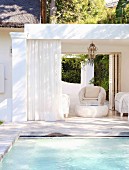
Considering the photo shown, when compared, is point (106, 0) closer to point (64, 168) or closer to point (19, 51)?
point (19, 51)

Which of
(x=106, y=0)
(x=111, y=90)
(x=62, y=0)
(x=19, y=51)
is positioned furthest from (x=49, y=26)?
(x=106, y=0)

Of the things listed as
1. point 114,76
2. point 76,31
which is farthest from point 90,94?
point 76,31

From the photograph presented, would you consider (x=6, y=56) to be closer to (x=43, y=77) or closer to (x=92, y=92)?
(x=43, y=77)

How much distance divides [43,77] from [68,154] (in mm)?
4879

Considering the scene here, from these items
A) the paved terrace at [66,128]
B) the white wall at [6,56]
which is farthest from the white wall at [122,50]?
the paved terrace at [66,128]

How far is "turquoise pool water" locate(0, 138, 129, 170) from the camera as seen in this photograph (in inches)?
281

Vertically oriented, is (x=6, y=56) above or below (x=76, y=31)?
below

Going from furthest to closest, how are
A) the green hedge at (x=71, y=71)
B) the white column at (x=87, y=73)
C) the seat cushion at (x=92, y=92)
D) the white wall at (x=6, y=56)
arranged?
the green hedge at (x=71, y=71) → the white column at (x=87, y=73) → the seat cushion at (x=92, y=92) → the white wall at (x=6, y=56)

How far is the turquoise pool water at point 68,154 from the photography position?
713cm

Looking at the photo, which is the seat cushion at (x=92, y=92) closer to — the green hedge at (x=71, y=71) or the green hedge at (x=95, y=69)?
the green hedge at (x=95, y=69)

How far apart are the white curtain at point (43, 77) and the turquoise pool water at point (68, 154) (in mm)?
3100

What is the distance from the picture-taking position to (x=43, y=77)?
1253cm

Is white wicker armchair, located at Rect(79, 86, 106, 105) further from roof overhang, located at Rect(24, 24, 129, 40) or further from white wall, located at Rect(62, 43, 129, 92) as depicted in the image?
roof overhang, located at Rect(24, 24, 129, 40)

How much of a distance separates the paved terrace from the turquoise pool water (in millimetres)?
244
